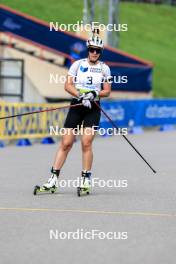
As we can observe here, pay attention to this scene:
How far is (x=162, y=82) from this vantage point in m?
55.2

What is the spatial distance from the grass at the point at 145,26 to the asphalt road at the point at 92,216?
3790 centimetres

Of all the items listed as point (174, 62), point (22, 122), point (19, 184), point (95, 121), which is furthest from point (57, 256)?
point (174, 62)

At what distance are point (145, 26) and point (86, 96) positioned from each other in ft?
207

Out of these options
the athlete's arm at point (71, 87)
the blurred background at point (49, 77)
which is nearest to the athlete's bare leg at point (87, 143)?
the athlete's arm at point (71, 87)

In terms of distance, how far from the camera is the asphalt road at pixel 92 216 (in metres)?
7.51

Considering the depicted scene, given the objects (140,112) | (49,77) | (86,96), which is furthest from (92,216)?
(49,77)

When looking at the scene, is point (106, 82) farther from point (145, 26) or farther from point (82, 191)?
point (145, 26)

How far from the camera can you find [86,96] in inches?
447

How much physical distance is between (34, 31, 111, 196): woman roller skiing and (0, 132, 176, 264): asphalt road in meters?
0.37

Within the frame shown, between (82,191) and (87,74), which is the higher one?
(87,74)

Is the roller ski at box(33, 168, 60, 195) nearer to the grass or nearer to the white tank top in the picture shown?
the white tank top

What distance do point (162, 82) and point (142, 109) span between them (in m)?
25.0

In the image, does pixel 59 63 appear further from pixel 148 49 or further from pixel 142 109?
pixel 148 49

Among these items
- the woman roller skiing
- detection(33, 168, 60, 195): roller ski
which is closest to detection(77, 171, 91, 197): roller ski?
the woman roller skiing
